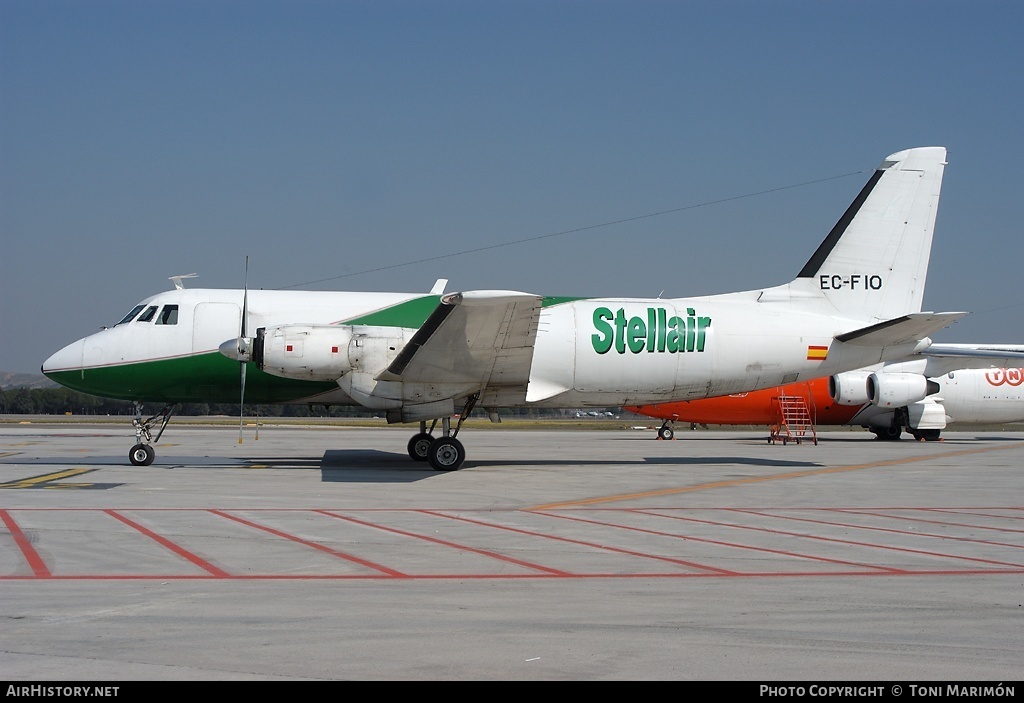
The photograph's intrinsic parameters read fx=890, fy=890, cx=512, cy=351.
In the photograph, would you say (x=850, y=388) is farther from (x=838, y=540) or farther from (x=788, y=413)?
(x=838, y=540)

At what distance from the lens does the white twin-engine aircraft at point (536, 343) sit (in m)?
19.0

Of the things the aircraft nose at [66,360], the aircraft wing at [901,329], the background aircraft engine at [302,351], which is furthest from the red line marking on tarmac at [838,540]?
the aircraft nose at [66,360]

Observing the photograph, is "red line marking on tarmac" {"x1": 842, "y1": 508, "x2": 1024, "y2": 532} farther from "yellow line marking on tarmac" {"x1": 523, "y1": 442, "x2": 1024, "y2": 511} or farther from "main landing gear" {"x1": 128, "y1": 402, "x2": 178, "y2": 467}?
"main landing gear" {"x1": 128, "y1": 402, "x2": 178, "y2": 467}

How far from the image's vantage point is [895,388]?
34.8 m

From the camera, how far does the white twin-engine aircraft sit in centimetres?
1902

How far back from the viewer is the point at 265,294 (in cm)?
2086

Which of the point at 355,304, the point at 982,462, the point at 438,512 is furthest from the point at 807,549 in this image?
the point at 982,462

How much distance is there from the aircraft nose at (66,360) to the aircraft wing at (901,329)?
58.1ft

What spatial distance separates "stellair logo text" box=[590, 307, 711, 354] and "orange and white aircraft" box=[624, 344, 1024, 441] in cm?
1414

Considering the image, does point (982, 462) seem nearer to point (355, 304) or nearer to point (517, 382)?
point (517, 382)

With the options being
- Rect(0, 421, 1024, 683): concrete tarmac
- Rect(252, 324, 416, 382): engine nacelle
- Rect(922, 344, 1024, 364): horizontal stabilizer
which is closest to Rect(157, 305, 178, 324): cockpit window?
Rect(252, 324, 416, 382): engine nacelle

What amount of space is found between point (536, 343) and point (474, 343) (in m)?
2.51

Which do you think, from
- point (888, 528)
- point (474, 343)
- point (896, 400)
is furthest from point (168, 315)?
point (896, 400)

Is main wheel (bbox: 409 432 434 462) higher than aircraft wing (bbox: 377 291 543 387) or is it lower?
lower
